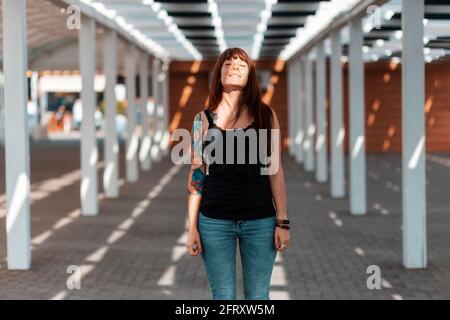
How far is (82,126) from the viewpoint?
45.5 ft

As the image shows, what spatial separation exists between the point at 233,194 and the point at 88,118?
9782 mm

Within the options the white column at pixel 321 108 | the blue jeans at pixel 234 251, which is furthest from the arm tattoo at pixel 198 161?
the white column at pixel 321 108

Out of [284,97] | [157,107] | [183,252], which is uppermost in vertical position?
[284,97]

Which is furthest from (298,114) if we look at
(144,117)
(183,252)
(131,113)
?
(183,252)

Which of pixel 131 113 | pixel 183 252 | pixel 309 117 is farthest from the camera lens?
pixel 309 117

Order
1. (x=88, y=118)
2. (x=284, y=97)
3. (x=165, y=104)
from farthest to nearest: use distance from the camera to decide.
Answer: (x=284, y=97)
(x=165, y=104)
(x=88, y=118)

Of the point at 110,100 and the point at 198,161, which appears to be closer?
the point at 198,161

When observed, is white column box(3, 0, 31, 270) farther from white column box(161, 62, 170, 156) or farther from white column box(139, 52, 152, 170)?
white column box(161, 62, 170, 156)

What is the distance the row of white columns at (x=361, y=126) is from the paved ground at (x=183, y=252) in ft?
0.63

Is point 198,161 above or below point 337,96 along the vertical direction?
below

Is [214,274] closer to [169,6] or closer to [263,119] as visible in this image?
[263,119]

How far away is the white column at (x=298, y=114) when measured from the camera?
26.1m

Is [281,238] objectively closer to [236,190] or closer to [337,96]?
[236,190]

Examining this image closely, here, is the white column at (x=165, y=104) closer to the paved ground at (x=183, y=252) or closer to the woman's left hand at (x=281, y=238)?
the paved ground at (x=183, y=252)
